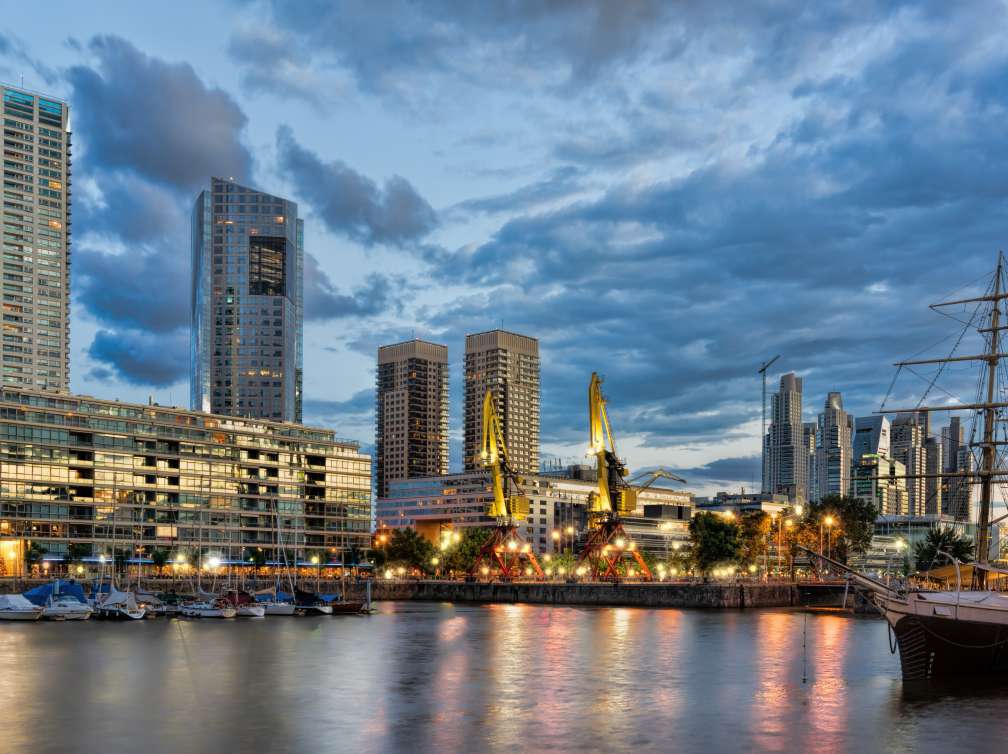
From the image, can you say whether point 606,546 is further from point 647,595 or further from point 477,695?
point 477,695

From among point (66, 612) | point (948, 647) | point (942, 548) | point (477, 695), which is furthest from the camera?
point (942, 548)

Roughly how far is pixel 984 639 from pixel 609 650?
32079 mm

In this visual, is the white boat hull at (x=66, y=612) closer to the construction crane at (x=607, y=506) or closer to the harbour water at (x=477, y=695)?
the harbour water at (x=477, y=695)

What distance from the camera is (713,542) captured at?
18800cm

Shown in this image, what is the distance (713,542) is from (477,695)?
441 ft

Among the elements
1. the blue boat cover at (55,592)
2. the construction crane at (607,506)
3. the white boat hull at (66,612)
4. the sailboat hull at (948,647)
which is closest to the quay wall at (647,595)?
the construction crane at (607,506)

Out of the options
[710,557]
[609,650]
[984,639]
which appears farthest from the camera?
[710,557]

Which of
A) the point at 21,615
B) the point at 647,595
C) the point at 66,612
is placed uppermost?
the point at 66,612

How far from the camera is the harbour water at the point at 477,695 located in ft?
153

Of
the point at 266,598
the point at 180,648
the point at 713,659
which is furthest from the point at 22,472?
the point at 713,659

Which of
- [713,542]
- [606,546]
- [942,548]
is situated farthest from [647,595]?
[942,548]

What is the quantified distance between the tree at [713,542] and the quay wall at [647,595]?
18396 mm

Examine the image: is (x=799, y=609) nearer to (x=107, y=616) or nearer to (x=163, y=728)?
(x=107, y=616)

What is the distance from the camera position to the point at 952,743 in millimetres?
46188
